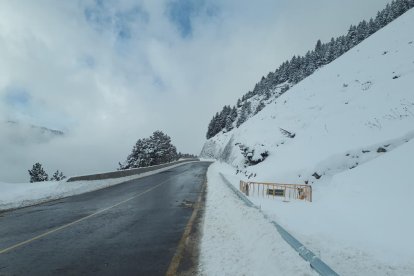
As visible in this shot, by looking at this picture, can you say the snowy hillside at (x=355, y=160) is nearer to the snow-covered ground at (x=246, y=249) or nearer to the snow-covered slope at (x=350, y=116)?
the snow-covered slope at (x=350, y=116)

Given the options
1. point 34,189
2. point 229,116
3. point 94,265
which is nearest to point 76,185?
point 34,189

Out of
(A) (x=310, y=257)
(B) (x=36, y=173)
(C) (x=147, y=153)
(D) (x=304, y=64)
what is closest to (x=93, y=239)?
(A) (x=310, y=257)

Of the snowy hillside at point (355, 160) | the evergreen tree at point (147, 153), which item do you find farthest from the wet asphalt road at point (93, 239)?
the evergreen tree at point (147, 153)

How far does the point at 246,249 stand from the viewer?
7.54m

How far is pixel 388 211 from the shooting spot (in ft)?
Result: 32.8

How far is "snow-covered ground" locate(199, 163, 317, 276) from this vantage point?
591cm

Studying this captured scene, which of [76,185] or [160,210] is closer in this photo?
[160,210]

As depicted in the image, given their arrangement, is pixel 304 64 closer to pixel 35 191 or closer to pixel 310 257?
pixel 35 191

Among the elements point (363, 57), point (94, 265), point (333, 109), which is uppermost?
point (363, 57)

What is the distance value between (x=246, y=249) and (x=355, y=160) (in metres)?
11.6

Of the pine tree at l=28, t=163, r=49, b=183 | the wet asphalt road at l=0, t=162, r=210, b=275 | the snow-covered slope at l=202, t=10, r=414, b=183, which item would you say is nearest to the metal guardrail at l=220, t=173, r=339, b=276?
the wet asphalt road at l=0, t=162, r=210, b=275

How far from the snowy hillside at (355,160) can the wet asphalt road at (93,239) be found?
327 cm

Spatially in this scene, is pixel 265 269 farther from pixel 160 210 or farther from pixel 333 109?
pixel 333 109

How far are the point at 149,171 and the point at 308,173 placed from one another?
2954cm
